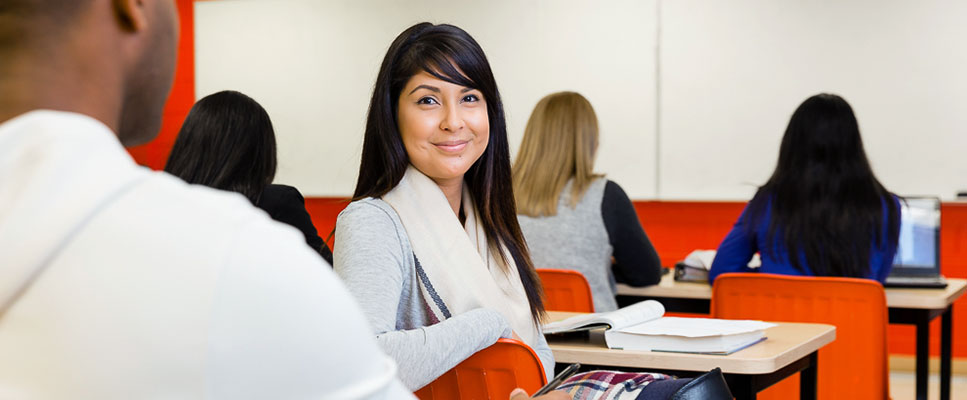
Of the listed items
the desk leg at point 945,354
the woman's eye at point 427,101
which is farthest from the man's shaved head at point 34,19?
the desk leg at point 945,354

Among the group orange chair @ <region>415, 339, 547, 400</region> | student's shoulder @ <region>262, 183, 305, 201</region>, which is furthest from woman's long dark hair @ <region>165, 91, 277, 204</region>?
orange chair @ <region>415, 339, 547, 400</region>

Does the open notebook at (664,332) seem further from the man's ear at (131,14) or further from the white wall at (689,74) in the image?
the white wall at (689,74)

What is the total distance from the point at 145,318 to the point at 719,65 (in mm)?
5103

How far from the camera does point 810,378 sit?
7.86 ft

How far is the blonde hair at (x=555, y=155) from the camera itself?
3.42 m

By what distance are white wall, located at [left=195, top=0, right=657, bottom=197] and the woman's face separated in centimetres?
369

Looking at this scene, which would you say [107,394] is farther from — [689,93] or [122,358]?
[689,93]

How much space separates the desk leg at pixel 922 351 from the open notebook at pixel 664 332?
1.32 metres

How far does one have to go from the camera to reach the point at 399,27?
19.5 ft

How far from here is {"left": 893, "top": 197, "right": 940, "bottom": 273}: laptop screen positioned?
3.49 m

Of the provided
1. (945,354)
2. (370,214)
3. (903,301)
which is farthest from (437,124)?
(945,354)

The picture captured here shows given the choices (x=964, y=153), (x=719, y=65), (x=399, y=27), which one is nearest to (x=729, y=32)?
(x=719, y=65)

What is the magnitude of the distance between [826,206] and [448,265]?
1.95m

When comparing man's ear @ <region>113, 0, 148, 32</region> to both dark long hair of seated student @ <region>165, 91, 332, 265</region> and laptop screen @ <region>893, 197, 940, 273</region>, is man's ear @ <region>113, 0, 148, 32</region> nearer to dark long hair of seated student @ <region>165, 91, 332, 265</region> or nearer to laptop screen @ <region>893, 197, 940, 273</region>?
dark long hair of seated student @ <region>165, 91, 332, 265</region>
